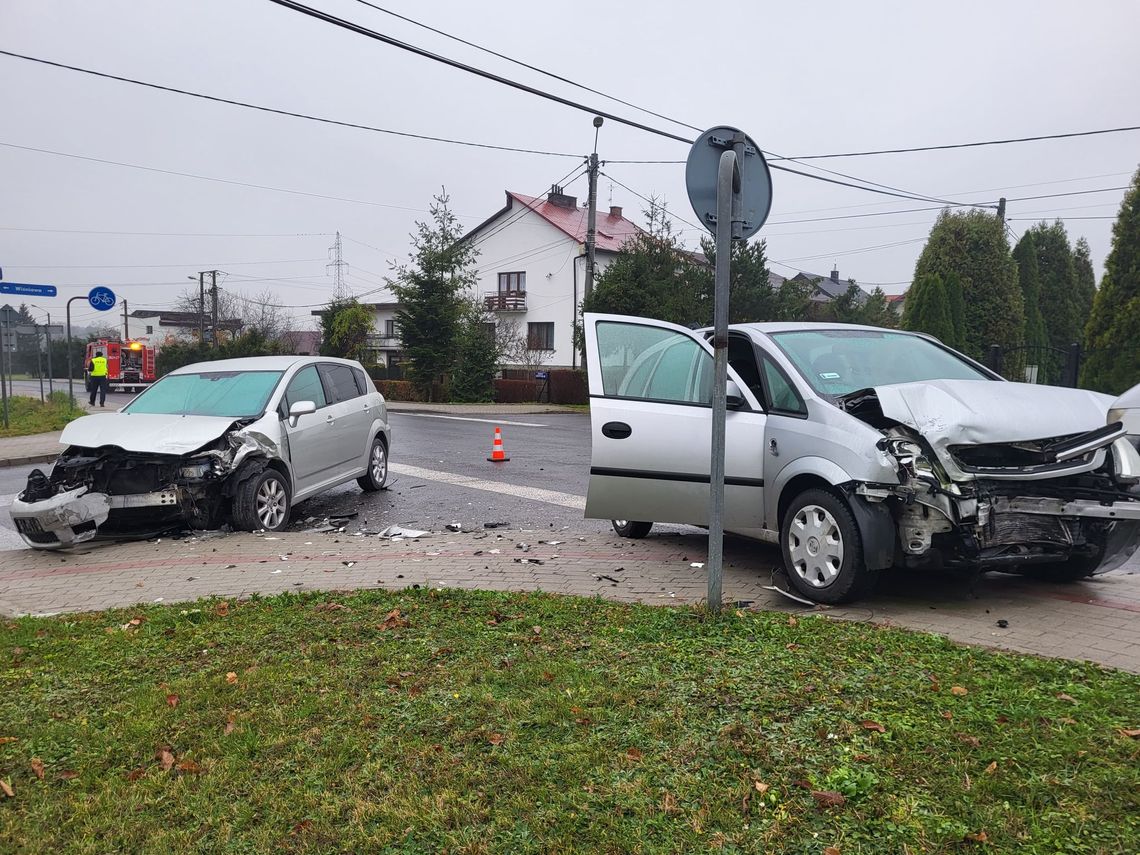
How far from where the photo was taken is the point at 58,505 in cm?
734

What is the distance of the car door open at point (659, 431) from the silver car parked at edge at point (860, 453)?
0.4 inches

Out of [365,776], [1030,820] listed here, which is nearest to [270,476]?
[365,776]

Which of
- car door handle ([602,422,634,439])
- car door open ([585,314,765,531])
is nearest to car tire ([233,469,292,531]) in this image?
car door open ([585,314,765,531])

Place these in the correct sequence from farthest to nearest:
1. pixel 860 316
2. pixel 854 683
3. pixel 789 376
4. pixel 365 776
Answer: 1. pixel 860 316
2. pixel 789 376
3. pixel 854 683
4. pixel 365 776

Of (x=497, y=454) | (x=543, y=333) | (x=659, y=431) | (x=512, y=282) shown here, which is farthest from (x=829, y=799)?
(x=512, y=282)

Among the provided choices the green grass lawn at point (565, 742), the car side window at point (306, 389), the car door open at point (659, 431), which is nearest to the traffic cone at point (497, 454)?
the car side window at point (306, 389)

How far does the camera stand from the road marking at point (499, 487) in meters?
10.3

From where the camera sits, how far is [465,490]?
11.2m

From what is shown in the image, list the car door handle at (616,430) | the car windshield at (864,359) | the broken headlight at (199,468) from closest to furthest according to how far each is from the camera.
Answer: the car windshield at (864,359), the car door handle at (616,430), the broken headlight at (199,468)

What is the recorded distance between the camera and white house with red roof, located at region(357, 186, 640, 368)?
153 ft

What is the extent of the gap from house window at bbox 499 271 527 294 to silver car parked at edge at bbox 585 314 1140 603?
4376 centimetres

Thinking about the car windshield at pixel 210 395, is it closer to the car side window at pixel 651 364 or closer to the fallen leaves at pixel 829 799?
the car side window at pixel 651 364

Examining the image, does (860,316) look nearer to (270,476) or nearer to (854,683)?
(270,476)

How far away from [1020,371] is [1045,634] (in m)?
26.1
